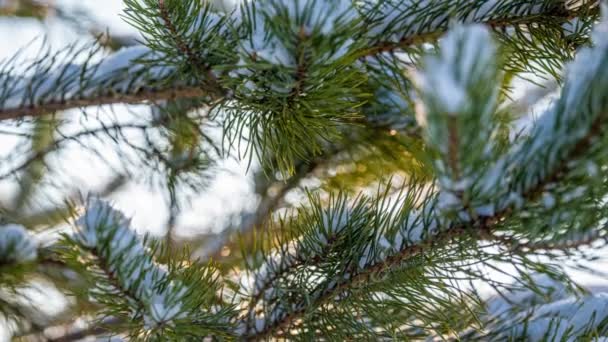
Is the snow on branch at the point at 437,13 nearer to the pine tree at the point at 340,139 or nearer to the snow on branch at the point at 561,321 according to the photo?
the pine tree at the point at 340,139

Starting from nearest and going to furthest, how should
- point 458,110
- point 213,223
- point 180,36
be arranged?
1. point 458,110
2. point 180,36
3. point 213,223

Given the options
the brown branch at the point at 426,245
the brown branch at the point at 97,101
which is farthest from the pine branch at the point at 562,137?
the brown branch at the point at 97,101

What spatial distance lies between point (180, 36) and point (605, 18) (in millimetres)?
509

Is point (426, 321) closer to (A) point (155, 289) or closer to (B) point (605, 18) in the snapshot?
(A) point (155, 289)

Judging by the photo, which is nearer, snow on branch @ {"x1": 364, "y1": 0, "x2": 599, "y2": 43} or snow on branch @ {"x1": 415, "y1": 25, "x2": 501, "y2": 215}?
snow on branch @ {"x1": 415, "y1": 25, "x2": 501, "y2": 215}

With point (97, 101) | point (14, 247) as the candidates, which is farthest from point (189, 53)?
point (14, 247)

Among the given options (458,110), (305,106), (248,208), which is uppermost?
(248,208)

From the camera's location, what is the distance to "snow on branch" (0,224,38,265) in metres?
0.85

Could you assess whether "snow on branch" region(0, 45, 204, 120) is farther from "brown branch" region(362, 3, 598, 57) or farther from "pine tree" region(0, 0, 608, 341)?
"brown branch" region(362, 3, 598, 57)

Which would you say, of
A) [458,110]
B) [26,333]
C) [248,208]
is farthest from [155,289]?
[248,208]

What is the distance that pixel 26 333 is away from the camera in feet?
3.80

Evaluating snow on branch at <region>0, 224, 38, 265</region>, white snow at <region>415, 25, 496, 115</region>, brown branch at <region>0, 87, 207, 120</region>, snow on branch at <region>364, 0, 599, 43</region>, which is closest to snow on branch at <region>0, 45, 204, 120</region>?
brown branch at <region>0, 87, 207, 120</region>

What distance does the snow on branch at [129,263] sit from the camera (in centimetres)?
63

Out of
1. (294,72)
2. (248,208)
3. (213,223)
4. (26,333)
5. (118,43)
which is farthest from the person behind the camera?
(118,43)
